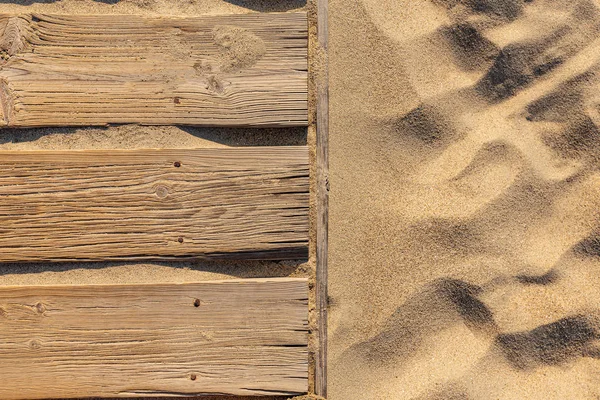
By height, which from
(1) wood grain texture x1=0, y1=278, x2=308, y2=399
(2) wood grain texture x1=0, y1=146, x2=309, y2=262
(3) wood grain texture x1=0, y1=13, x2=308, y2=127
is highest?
(3) wood grain texture x1=0, y1=13, x2=308, y2=127

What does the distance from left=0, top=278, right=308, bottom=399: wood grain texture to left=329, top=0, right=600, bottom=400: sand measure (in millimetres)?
307

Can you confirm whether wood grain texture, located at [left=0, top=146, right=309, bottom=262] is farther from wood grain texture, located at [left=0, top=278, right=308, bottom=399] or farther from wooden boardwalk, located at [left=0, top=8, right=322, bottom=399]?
wood grain texture, located at [left=0, top=278, right=308, bottom=399]

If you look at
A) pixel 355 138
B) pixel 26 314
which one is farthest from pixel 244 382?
pixel 355 138

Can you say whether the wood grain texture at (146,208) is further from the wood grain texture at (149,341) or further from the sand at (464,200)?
the sand at (464,200)

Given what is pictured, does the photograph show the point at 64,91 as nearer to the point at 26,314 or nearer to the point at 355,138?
the point at 26,314

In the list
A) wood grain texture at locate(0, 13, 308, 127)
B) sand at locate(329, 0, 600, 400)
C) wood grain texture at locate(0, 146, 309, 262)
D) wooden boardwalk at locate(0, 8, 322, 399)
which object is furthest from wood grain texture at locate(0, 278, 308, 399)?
wood grain texture at locate(0, 13, 308, 127)

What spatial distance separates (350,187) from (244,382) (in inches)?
34.6

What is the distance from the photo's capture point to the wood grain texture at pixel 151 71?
1.85 meters

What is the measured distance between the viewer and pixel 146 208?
6.01ft

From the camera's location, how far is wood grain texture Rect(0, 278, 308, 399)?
5.96 ft

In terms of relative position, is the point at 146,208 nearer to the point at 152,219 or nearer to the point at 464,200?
the point at 152,219

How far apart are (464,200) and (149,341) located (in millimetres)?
1384

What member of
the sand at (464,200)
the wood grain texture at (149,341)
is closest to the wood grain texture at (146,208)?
the wood grain texture at (149,341)

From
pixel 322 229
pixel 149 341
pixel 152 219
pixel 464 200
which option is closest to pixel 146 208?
pixel 152 219
